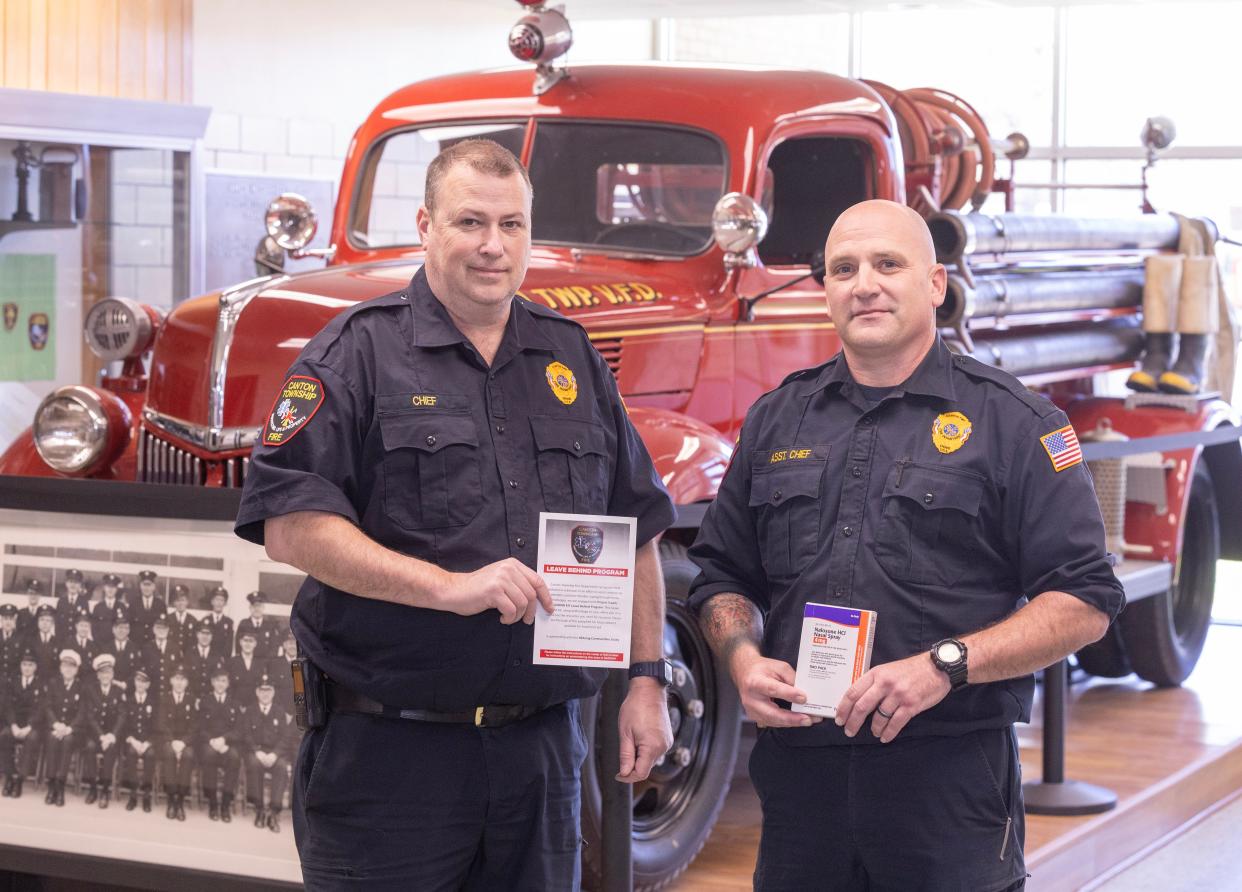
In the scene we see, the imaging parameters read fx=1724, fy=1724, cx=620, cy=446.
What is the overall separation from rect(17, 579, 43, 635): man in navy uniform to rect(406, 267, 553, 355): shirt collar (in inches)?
65.6

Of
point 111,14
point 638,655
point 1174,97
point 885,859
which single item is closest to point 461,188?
point 638,655

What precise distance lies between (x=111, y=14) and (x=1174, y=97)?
743 centimetres

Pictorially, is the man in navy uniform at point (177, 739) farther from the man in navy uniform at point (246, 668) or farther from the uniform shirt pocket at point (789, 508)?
the uniform shirt pocket at point (789, 508)

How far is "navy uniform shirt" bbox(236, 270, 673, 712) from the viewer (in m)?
2.46

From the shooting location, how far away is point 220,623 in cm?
366

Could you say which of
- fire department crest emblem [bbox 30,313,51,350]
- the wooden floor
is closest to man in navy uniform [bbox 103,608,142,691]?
the wooden floor

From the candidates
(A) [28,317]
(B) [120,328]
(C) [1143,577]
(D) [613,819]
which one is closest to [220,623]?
(D) [613,819]

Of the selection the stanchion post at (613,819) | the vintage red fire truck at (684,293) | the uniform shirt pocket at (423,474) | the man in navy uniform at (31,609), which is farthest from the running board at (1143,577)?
the uniform shirt pocket at (423,474)

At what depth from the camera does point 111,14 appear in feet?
29.1

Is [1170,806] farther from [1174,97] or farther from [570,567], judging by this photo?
[1174,97]

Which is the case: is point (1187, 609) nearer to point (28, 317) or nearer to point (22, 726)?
point (22, 726)

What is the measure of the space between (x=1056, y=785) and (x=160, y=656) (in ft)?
8.70

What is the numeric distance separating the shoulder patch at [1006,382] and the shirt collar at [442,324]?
632 millimetres

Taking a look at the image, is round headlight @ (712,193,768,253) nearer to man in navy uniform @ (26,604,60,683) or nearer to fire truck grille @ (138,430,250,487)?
fire truck grille @ (138,430,250,487)
